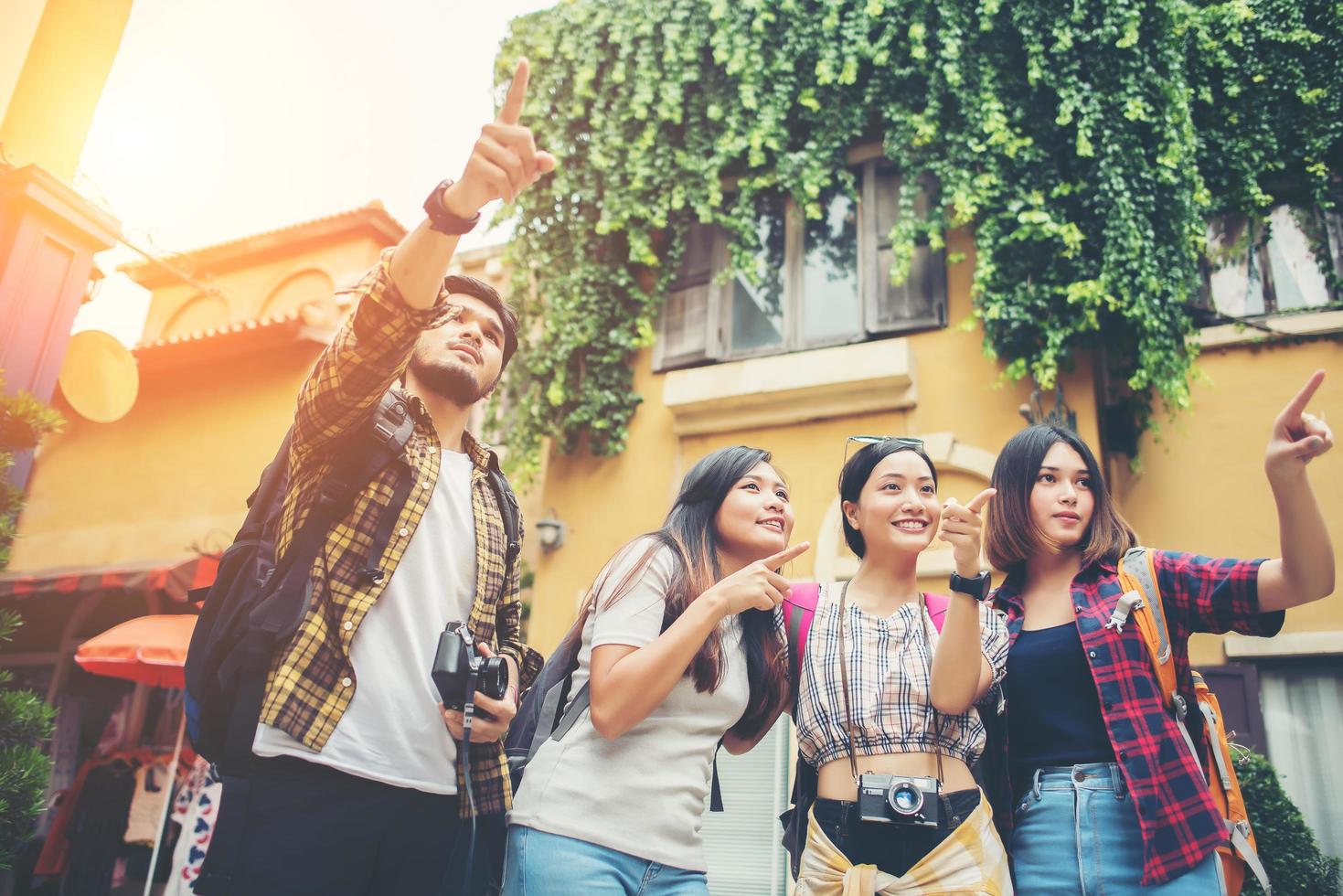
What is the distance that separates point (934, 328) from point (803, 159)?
1728 mm

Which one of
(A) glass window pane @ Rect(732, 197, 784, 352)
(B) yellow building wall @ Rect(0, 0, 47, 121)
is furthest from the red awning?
(A) glass window pane @ Rect(732, 197, 784, 352)

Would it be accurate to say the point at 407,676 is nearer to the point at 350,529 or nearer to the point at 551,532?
the point at 350,529

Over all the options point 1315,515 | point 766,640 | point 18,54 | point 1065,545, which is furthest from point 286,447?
point 18,54

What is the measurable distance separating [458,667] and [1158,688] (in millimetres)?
1958

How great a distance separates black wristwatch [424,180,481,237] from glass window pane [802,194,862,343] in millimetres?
5762

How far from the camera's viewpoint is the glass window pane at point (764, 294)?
7824mm

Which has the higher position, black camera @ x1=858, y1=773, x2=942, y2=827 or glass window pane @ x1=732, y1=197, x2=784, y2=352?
glass window pane @ x1=732, y1=197, x2=784, y2=352

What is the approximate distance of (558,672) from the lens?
250 centimetres

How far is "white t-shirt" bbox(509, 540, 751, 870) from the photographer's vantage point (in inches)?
84.3

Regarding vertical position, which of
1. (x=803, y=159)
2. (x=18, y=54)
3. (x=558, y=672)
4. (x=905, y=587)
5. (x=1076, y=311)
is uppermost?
(x=803, y=159)

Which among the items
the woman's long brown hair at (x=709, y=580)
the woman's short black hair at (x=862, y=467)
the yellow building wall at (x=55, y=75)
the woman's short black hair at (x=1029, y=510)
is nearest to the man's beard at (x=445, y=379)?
the woman's long brown hair at (x=709, y=580)

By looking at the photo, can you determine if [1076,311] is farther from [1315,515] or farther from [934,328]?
[1315,515]

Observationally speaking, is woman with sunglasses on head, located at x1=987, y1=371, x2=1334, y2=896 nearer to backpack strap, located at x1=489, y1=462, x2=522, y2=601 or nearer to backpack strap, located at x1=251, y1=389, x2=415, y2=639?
backpack strap, located at x1=489, y1=462, x2=522, y2=601

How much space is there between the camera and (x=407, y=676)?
2205 millimetres
